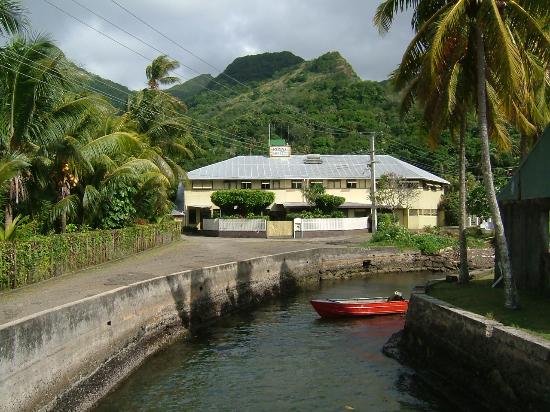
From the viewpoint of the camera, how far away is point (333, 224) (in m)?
49.3

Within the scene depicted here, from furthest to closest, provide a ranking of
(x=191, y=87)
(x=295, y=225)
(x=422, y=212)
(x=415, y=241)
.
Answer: (x=191, y=87) < (x=422, y=212) < (x=295, y=225) < (x=415, y=241)

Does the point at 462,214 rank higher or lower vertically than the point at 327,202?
lower

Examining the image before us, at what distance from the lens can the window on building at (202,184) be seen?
5434 cm

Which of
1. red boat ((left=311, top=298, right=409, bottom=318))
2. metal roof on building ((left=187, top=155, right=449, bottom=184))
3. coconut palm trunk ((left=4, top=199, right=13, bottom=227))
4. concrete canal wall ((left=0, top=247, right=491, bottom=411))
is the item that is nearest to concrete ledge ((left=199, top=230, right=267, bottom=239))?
metal roof on building ((left=187, top=155, right=449, bottom=184))

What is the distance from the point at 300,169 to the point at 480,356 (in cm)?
4445

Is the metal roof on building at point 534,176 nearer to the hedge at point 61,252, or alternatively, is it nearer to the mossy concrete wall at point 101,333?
the mossy concrete wall at point 101,333

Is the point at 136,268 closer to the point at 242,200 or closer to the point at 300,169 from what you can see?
the point at 242,200

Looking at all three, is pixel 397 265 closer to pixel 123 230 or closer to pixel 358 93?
pixel 123 230

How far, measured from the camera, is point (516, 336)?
11.4m

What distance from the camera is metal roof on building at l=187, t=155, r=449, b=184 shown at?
54.5 m

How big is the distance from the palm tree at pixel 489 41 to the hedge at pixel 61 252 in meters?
12.7

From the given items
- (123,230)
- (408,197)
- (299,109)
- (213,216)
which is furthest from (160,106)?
(299,109)

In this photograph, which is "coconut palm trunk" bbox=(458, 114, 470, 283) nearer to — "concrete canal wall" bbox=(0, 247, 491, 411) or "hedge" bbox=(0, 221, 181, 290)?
"concrete canal wall" bbox=(0, 247, 491, 411)

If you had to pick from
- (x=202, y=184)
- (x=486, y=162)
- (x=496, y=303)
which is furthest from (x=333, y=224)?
(x=486, y=162)
